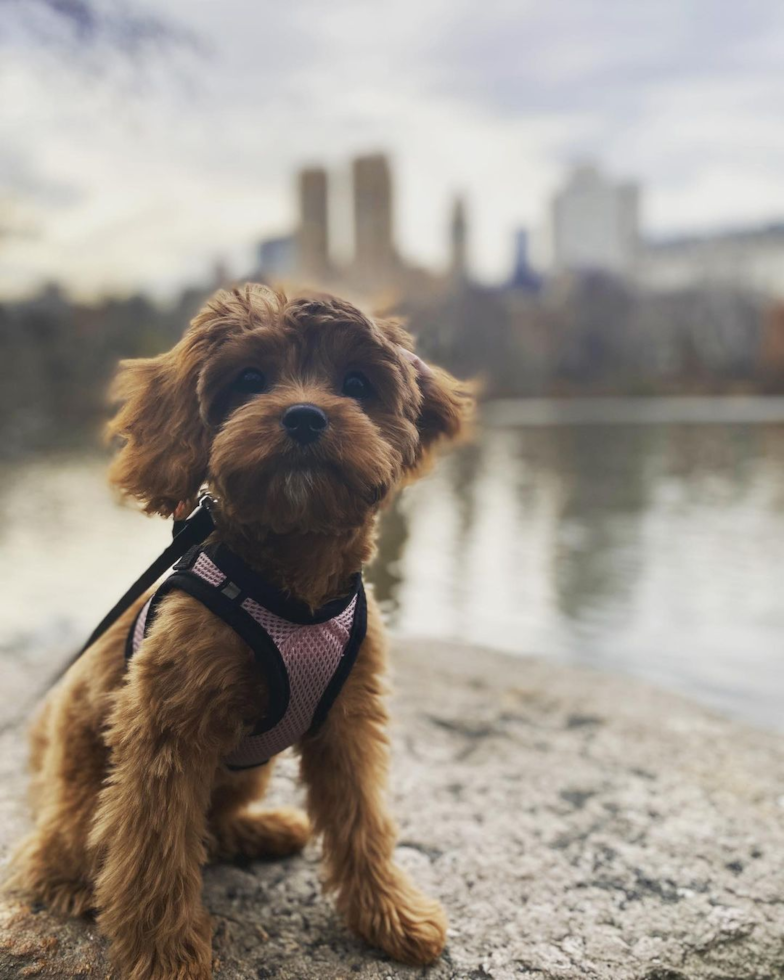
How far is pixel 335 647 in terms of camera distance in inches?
97.9

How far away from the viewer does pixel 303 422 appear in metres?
2.17

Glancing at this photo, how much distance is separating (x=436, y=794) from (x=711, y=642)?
13.4 feet

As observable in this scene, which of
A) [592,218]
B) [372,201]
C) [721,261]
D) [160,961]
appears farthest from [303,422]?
[592,218]

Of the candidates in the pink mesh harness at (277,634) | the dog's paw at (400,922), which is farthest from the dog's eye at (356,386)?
the dog's paw at (400,922)

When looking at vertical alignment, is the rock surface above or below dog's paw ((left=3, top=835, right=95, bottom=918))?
below

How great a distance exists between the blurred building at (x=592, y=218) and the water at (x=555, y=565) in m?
145

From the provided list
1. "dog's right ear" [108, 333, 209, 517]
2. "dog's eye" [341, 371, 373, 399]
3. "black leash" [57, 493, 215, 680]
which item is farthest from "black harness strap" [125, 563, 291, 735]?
"dog's eye" [341, 371, 373, 399]

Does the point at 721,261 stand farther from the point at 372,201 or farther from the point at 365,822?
the point at 365,822

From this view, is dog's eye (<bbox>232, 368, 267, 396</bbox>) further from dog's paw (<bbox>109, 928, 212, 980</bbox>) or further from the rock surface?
the rock surface

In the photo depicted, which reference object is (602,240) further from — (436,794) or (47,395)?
(436,794)

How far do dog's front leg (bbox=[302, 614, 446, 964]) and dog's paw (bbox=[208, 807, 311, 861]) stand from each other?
14.8 inches

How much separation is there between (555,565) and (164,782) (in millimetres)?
7568

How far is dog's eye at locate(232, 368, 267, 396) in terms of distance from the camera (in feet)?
7.70

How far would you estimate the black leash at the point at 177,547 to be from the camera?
2543mm
